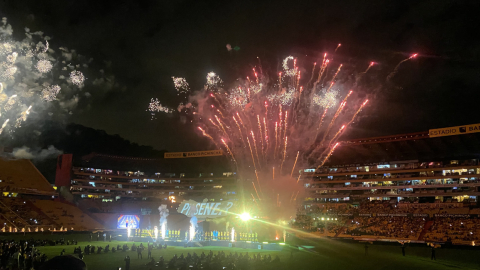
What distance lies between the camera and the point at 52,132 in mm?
114438

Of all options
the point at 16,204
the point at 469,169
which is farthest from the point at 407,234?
the point at 16,204

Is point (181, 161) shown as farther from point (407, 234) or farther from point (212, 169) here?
point (407, 234)

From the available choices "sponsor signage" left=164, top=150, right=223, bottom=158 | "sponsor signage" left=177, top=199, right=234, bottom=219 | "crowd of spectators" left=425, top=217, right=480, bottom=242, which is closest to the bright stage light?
"sponsor signage" left=177, top=199, right=234, bottom=219

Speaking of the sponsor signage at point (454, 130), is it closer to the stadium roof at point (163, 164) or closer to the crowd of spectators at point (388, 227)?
the crowd of spectators at point (388, 227)

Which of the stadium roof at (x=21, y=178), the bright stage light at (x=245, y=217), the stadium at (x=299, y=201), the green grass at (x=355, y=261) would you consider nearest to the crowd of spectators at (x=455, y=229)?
the stadium at (x=299, y=201)

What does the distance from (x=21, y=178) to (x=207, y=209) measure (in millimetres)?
43607

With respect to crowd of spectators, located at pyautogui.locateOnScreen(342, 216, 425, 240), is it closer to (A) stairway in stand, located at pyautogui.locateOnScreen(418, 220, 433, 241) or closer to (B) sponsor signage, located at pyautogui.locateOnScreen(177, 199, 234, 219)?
(A) stairway in stand, located at pyautogui.locateOnScreen(418, 220, 433, 241)

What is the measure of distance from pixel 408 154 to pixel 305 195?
70.1 ft

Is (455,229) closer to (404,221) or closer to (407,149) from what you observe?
(404,221)

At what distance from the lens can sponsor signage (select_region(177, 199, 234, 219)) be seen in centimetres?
4214

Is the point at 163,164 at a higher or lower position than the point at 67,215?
higher

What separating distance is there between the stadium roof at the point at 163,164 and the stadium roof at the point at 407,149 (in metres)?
30.3

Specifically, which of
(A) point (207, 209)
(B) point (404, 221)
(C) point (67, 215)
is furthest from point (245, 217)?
(C) point (67, 215)

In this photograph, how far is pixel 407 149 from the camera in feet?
215
